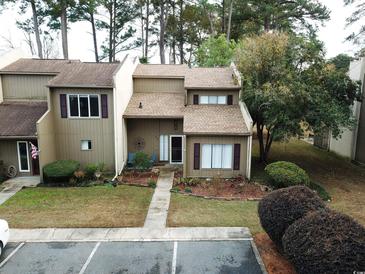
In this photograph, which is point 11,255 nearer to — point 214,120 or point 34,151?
point 34,151

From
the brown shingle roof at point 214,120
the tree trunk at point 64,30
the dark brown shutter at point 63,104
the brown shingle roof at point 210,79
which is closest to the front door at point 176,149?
the brown shingle roof at point 214,120

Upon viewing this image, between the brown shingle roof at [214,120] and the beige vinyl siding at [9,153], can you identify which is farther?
the beige vinyl siding at [9,153]

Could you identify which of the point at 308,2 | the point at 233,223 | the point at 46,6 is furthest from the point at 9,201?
the point at 308,2

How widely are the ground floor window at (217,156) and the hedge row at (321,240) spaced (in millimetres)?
8578

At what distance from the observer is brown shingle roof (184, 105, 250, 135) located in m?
16.2

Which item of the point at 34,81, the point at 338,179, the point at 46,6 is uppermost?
the point at 46,6

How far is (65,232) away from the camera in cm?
1016

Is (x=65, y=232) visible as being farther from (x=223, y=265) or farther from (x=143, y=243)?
(x=223, y=265)

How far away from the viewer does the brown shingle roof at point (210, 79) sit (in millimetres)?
19395

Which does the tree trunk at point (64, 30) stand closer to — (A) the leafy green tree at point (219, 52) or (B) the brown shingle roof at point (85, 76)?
(B) the brown shingle roof at point (85, 76)

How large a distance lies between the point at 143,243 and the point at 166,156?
33.6 feet

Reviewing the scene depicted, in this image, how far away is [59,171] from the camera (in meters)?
15.4

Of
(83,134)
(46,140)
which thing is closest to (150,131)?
(83,134)

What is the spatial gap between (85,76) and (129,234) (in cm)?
1133
